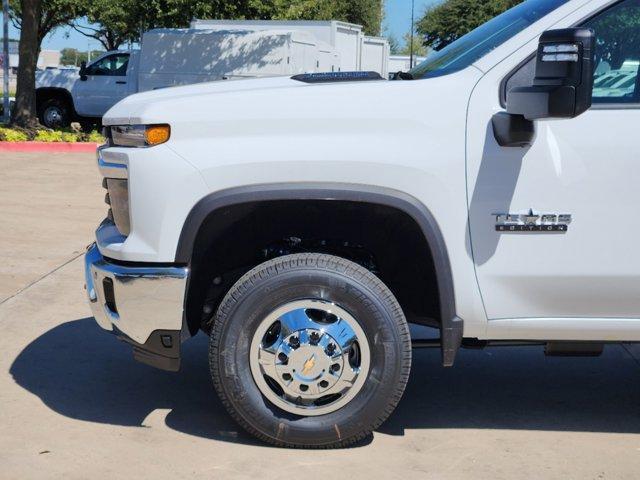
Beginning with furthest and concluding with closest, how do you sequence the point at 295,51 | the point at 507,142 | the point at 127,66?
the point at 127,66 → the point at 295,51 → the point at 507,142

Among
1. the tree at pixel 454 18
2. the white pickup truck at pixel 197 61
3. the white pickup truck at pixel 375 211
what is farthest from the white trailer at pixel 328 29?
the tree at pixel 454 18

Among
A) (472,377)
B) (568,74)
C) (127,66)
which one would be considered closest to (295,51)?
(127,66)

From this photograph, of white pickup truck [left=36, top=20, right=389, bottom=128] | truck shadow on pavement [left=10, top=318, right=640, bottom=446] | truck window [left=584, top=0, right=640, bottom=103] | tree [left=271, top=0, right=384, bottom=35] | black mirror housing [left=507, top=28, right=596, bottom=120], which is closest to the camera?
black mirror housing [left=507, top=28, right=596, bottom=120]

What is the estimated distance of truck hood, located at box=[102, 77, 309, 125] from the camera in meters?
4.22

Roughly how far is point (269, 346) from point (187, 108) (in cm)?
104

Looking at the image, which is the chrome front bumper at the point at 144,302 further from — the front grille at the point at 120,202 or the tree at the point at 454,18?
the tree at the point at 454,18

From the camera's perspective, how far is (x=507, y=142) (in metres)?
4.08

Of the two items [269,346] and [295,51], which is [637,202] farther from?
[295,51]

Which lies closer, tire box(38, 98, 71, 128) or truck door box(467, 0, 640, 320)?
truck door box(467, 0, 640, 320)

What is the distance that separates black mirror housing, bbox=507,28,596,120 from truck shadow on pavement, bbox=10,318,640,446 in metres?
1.69

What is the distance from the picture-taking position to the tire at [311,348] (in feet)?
13.8

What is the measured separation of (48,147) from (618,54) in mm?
14390

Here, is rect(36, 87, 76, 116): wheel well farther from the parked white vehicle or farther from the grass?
the grass

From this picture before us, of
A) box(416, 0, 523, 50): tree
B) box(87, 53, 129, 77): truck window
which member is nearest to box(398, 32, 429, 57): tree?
box(416, 0, 523, 50): tree
